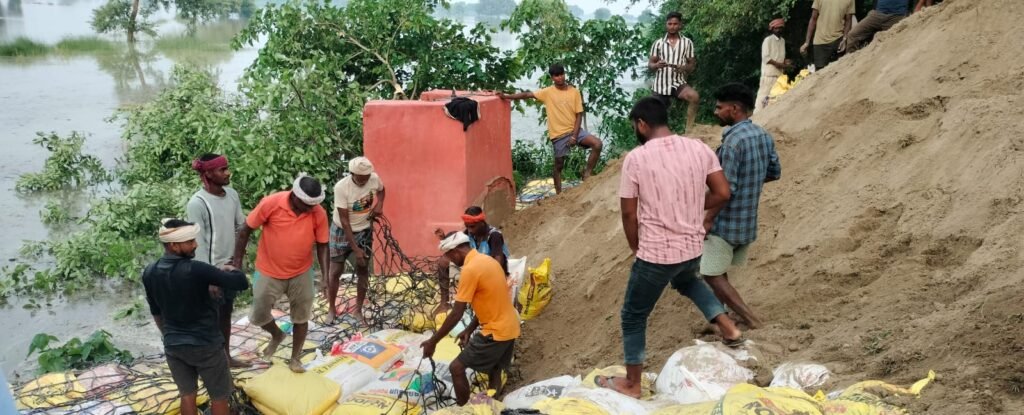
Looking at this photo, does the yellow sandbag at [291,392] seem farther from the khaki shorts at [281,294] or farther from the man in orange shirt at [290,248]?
the khaki shorts at [281,294]

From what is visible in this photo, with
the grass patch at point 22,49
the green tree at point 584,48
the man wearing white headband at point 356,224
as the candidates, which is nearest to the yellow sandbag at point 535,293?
the man wearing white headband at point 356,224

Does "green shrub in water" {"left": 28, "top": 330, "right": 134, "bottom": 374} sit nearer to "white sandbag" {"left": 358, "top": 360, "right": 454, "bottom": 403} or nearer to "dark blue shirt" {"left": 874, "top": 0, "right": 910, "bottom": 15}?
"white sandbag" {"left": 358, "top": 360, "right": 454, "bottom": 403}

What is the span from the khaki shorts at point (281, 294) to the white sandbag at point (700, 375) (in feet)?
7.75

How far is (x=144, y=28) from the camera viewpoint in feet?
120

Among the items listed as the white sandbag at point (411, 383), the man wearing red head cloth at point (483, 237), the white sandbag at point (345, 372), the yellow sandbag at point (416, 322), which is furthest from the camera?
the yellow sandbag at point (416, 322)

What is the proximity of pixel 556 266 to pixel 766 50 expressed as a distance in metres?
4.00

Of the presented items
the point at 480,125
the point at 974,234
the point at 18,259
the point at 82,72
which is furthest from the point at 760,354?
the point at 82,72

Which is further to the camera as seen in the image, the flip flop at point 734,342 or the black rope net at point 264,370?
the black rope net at point 264,370

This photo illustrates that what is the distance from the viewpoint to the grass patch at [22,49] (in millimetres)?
32625

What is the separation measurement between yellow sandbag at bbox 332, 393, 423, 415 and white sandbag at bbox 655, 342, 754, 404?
157 centimetres

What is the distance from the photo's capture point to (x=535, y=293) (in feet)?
19.3

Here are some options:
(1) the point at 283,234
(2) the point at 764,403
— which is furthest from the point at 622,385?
(1) the point at 283,234

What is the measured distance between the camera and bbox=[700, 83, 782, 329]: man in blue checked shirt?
3.86m

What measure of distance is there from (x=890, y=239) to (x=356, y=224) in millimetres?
3731
